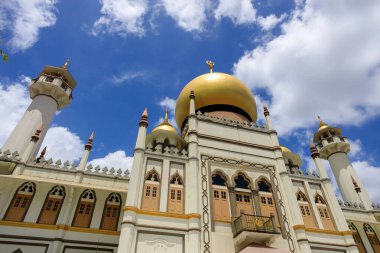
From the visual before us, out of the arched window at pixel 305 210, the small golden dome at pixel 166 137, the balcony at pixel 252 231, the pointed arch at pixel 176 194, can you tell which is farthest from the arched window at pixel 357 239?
the small golden dome at pixel 166 137

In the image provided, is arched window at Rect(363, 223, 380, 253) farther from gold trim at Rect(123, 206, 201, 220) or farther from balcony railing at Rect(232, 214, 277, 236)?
gold trim at Rect(123, 206, 201, 220)

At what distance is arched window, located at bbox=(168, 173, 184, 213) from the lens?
1153cm

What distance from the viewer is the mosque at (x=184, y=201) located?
→ 35.8 feet

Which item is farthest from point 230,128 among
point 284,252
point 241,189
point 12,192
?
point 12,192

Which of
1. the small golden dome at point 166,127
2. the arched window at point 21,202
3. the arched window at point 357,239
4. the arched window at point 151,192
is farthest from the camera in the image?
the small golden dome at point 166,127

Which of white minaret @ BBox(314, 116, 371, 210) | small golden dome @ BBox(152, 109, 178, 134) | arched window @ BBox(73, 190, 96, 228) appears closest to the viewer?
arched window @ BBox(73, 190, 96, 228)

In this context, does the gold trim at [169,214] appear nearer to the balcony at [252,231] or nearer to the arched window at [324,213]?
the balcony at [252,231]

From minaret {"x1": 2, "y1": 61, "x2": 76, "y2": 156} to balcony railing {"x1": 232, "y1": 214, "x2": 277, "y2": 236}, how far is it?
1140 centimetres

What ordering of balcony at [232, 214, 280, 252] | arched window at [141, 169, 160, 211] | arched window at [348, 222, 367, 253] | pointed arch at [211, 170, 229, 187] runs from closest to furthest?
balcony at [232, 214, 280, 252] → arched window at [141, 169, 160, 211] → pointed arch at [211, 170, 229, 187] → arched window at [348, 222, 367, 253]

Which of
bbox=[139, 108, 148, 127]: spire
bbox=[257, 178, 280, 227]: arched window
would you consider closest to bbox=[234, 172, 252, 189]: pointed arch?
bbox=[257, 178, 280, 227]: arched window

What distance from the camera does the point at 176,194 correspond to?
12031 mm

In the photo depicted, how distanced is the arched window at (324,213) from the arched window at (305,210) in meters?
0.60

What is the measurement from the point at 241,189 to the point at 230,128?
12.5 ft

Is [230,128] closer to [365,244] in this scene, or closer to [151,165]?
[151,165]
